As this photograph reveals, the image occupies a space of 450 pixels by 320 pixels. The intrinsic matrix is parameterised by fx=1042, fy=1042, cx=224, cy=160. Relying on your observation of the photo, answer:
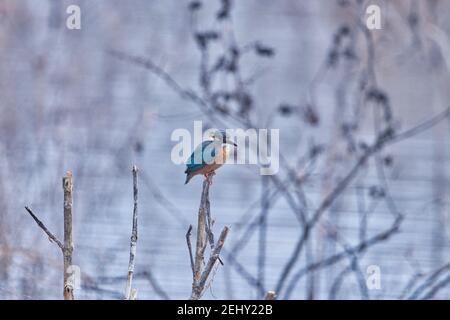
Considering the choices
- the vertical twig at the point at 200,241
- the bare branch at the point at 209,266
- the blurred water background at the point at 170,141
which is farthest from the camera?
the blurred water background at the point at 170,141

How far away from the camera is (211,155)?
2061mm

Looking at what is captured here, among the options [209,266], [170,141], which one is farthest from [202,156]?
[170,141]

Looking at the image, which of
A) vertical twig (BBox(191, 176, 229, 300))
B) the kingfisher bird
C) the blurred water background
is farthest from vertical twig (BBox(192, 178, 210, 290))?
the blurred water background

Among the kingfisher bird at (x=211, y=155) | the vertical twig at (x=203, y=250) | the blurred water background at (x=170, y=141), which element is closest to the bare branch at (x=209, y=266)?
the vertical twig at (x=203, y=250)

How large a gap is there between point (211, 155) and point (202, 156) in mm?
62

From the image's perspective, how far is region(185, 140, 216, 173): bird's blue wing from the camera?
2.07 meters

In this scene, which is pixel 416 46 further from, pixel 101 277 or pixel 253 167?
pixel 101 277

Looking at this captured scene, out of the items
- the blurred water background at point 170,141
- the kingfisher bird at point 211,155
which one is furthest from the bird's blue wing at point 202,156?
the blurred water background at point 170,141

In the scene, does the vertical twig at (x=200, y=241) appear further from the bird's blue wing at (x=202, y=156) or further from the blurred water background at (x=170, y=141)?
the blurred water background at (x=170, y=141)

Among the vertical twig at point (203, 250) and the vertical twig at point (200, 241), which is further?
the vertical twig at point (200, 241)

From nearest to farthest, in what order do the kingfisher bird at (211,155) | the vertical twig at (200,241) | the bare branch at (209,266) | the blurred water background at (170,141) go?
the bare branch at (209,266)
the vertical twig at (200,241)
the kingfisher bird at (211,155)
the blurred water background at (170,141)

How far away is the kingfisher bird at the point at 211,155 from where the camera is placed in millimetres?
2041

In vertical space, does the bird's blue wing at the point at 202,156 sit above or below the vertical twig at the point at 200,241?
above
